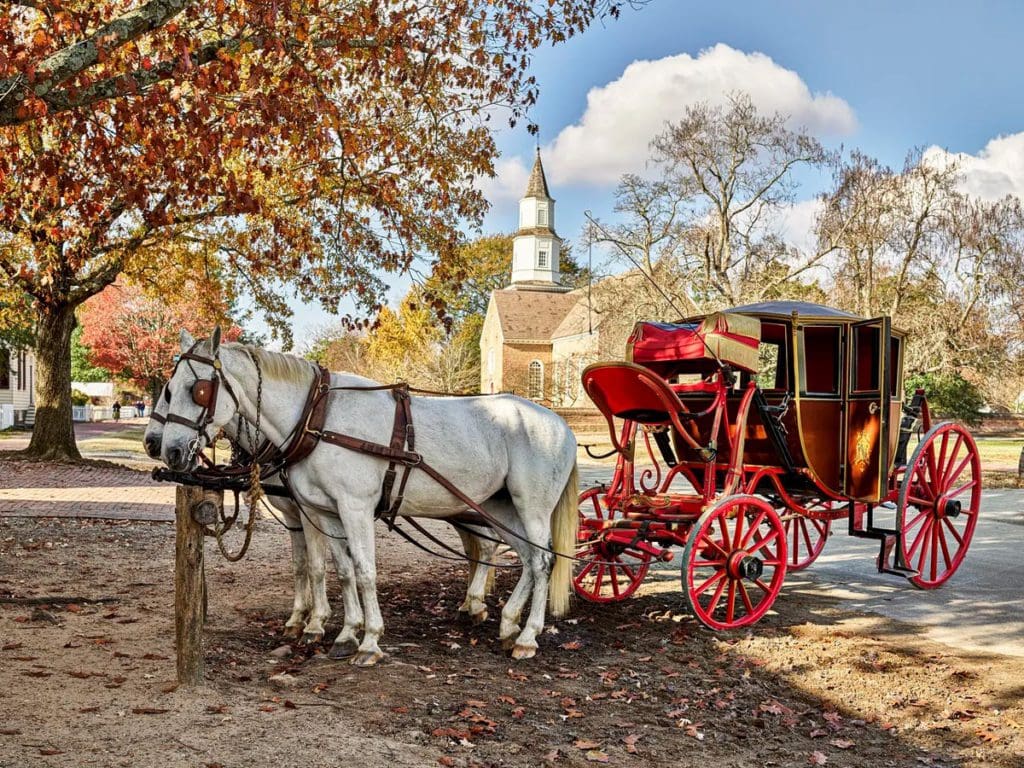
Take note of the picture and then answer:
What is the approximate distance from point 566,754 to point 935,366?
2393 centimetres

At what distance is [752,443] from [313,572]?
387cm

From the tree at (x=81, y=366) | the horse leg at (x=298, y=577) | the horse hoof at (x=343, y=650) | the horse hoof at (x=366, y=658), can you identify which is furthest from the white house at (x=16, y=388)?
the horse hoof at (x=366, y=658)

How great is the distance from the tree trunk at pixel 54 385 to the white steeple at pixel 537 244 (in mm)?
53667

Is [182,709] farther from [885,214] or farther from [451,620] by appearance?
[885,214]

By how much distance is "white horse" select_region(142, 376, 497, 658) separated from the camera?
5.78m

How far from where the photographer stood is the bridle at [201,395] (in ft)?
17.6

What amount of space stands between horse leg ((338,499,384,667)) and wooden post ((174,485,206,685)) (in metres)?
0.98

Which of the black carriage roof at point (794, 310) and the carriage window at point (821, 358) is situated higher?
the black carriage roof at point (794, 310)

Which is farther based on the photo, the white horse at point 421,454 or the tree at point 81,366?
the tree at point 81,366

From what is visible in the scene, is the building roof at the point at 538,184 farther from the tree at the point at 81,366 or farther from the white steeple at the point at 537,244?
the tree at the point at 81,366

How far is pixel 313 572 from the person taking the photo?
6.39 m

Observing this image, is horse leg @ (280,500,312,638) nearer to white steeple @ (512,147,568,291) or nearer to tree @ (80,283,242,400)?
tree @ (80,283,242,400)

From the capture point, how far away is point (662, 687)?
573 centimetres

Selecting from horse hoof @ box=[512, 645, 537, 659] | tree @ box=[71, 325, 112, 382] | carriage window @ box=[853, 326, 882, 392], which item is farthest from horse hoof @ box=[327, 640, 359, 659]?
tree @ box=[71, 325, 112, 382]
